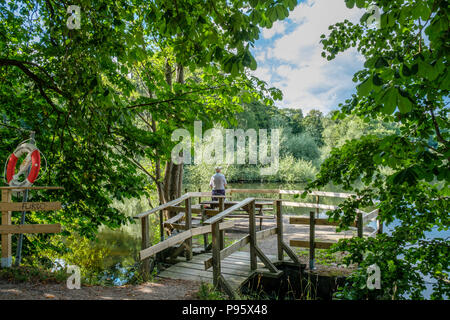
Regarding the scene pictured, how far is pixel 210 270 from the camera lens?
582 centimetres

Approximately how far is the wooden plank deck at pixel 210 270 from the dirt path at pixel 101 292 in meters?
0.41

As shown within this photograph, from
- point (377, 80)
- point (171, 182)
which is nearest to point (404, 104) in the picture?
point (377, 80)

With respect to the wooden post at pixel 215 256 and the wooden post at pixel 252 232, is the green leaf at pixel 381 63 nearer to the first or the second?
the wooden post at pixel 215 256

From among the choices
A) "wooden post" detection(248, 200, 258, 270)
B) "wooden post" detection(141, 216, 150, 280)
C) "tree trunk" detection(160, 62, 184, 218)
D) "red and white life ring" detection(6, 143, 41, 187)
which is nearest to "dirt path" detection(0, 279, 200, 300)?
"wooden post" detection(141, 216, 150, 280)

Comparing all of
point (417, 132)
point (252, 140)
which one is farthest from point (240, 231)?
point (252, 140)

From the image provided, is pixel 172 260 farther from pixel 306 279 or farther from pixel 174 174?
pixel 174 174

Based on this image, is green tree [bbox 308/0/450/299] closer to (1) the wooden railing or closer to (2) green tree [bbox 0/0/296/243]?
(2) green tree [bbox 0/0/296/243]

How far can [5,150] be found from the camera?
203 inches

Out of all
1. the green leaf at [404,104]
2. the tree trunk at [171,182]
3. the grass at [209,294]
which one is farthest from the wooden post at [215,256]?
the tree trunk at [171,182]

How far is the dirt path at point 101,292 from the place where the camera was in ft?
12.2

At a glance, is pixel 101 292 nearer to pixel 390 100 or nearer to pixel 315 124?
pixel 390 100

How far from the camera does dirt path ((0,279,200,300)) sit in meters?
3.72

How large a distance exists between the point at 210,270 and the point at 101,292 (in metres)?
2.13
